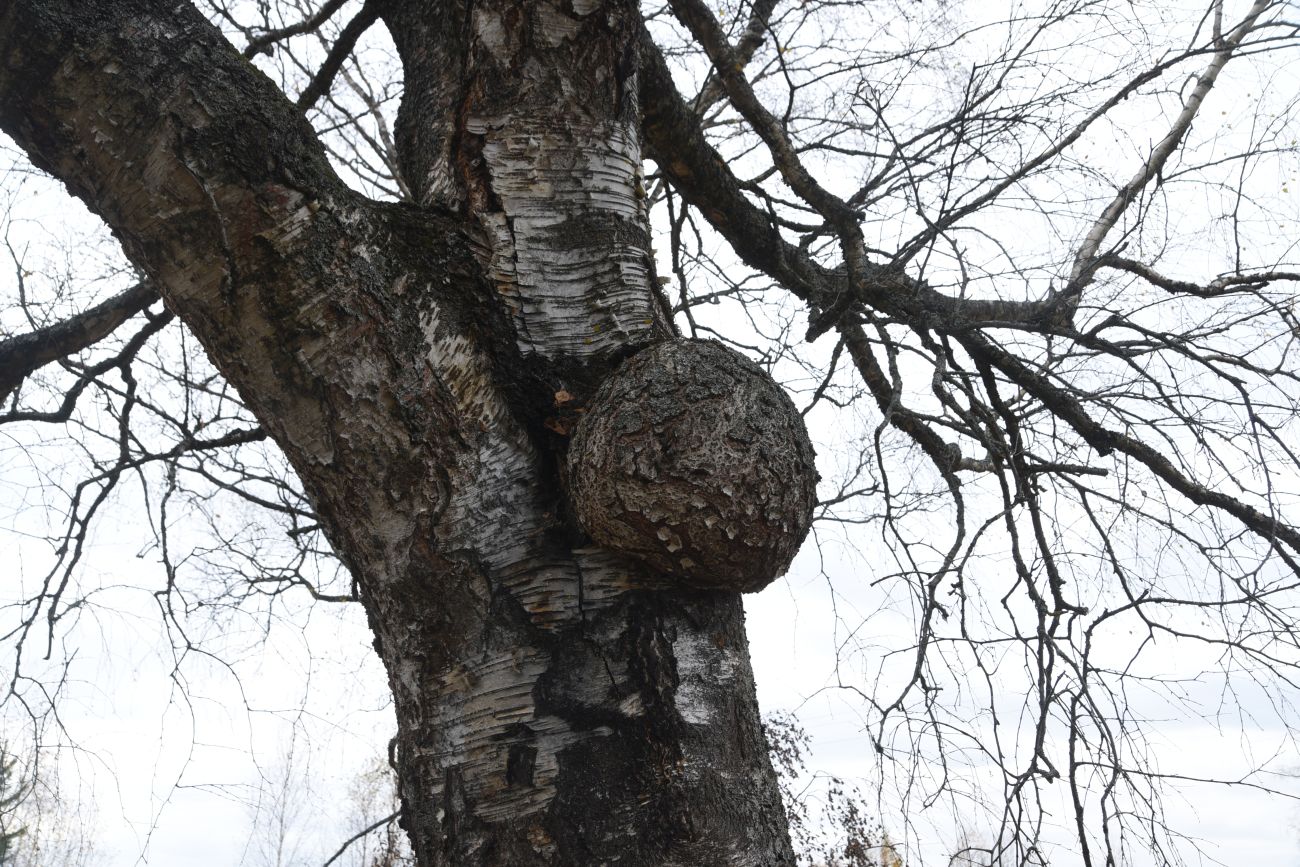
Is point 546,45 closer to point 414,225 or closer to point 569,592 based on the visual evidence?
point 414,225

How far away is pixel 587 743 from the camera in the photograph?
1157 millimetres

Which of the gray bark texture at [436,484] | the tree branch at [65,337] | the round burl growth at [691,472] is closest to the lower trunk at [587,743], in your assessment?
the gray bark texture at [436,484]

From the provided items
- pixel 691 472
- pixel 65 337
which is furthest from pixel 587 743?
pixel 65 337

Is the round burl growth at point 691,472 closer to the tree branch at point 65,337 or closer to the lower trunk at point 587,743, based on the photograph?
the lower trunk at point 587,743

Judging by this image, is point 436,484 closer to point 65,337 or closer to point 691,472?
point 691,472

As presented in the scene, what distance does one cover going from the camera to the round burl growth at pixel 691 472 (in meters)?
1.18

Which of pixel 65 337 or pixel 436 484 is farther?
pixel 65 337

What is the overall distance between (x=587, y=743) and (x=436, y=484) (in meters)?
0.42

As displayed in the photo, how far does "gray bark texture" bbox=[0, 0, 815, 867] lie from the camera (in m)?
1.15

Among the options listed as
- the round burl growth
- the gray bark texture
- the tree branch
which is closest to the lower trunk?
the gray bark texture

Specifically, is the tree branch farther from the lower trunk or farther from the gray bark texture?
the lower trunk

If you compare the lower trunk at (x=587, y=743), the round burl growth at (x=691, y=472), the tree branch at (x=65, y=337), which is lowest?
the lower trunk at (x=587, y=743)

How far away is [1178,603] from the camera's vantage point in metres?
1.77

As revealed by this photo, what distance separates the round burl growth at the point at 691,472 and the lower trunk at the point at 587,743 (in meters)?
0.10
